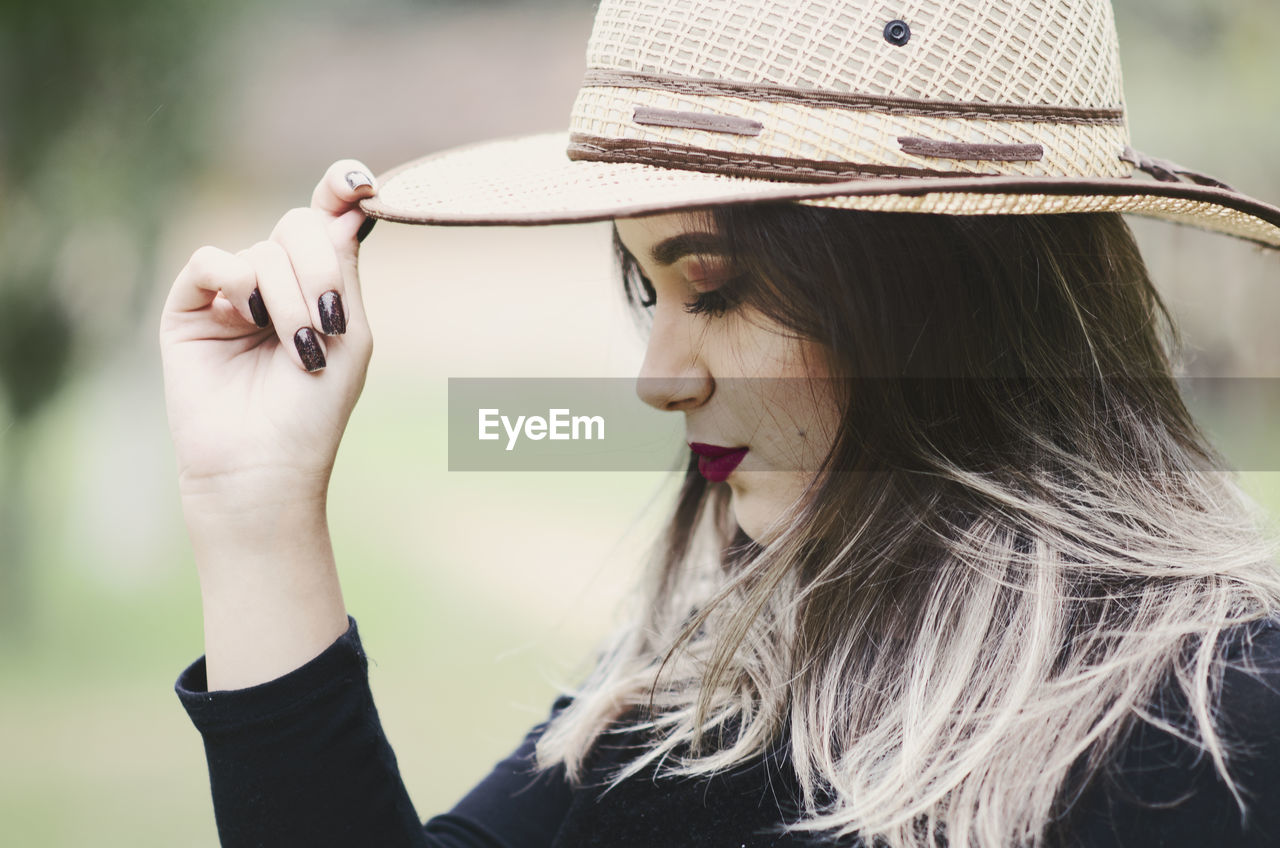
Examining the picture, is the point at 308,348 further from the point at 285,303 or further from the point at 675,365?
the point at 675,365

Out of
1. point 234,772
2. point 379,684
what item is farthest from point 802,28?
point 379,684

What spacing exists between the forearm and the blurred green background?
665mm

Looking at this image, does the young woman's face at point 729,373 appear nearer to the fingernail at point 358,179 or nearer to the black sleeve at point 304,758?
the fingernail at point 358,179

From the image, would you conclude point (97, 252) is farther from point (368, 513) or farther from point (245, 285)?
point (245, 285)

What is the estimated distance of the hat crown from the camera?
0.94 meters

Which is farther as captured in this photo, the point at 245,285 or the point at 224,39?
the point at 224,39

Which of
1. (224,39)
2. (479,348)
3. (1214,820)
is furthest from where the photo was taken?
(479,348)

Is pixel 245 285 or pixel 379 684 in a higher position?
pixel 245 285

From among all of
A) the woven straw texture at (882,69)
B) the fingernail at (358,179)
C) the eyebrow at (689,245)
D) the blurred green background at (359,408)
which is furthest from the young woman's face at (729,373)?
the blurred green background at (359,408)

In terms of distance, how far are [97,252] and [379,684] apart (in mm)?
1993

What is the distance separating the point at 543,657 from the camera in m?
4.45

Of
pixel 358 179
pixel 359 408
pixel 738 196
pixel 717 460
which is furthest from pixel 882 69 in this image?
pixel 359 408

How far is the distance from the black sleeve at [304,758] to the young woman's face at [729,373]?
0.46 m

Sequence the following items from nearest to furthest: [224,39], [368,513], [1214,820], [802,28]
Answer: [1214,820] < [802,28] < [224,39] < [368,513]
